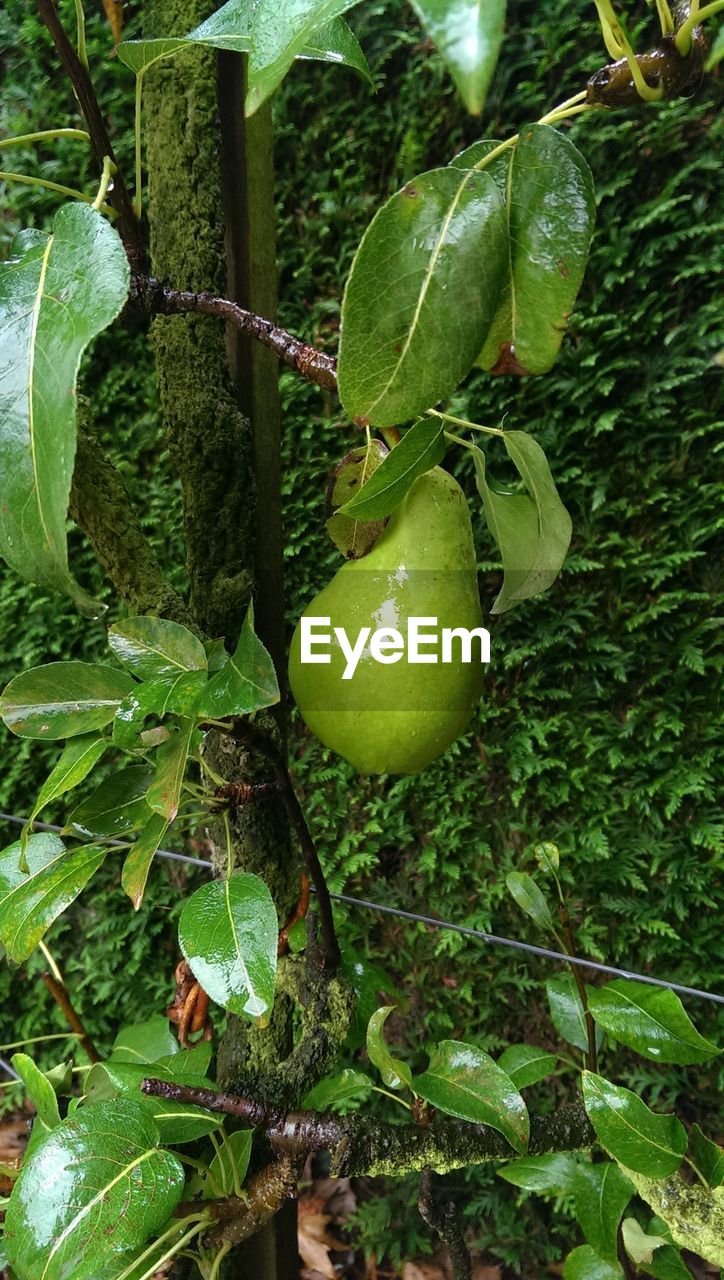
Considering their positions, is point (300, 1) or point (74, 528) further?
point (74, 528)

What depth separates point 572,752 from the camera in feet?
3.22

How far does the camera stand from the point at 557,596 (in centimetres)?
98

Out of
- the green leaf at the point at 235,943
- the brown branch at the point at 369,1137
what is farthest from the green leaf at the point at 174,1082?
the green leaf at the point at 235,943

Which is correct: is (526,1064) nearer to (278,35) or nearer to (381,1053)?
(381,1053)

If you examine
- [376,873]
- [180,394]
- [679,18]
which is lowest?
[376,873]

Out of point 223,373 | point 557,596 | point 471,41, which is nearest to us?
point 471,41

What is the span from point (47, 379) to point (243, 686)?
146 mm

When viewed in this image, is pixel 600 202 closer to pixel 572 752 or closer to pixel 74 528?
pixel 572 752

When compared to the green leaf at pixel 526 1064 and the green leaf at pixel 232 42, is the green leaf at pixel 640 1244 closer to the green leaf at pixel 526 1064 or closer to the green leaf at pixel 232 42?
the green leaf at pixel 526 1064

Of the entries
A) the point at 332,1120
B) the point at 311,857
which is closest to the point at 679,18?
the point at 311,857

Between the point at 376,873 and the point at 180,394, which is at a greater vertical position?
the point at 180,394

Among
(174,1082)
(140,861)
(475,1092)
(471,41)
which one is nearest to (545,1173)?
(475,1092)

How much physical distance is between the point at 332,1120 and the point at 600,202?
36.2 inches

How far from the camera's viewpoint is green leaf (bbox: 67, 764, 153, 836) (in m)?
0.43
